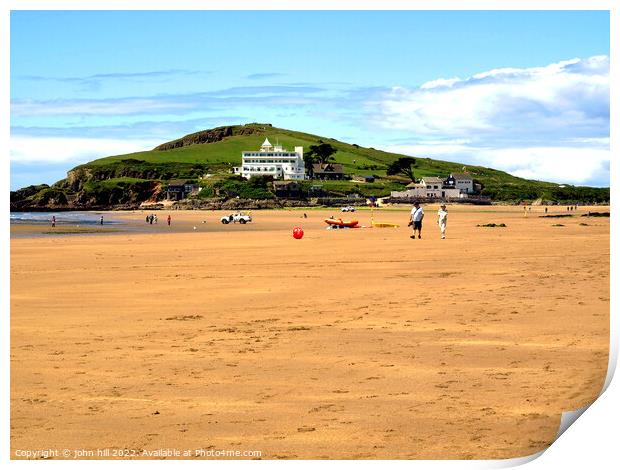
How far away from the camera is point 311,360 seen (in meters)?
10.3

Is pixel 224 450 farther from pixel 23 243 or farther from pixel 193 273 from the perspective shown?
pixel 23 243

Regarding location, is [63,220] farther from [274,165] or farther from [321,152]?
[321,152]

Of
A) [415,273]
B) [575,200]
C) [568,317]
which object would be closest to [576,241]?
[415,273]

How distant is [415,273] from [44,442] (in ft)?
43.8

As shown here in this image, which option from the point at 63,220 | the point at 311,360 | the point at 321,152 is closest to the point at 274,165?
the point at 321,152

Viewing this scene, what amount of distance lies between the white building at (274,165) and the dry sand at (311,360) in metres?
155

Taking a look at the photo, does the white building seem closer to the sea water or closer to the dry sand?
the sea water

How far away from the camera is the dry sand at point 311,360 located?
7680mm

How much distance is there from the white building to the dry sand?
6097 inches

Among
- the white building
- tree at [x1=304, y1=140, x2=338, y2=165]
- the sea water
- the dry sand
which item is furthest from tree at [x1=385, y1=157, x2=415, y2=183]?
the dry sand

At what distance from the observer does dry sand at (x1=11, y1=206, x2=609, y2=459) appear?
302 inches

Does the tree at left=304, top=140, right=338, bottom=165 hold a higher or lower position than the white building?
higher

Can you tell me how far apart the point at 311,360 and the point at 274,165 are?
16728cm

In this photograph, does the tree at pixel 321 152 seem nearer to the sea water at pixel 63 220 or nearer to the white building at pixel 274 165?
the white building at pixel 274 165
